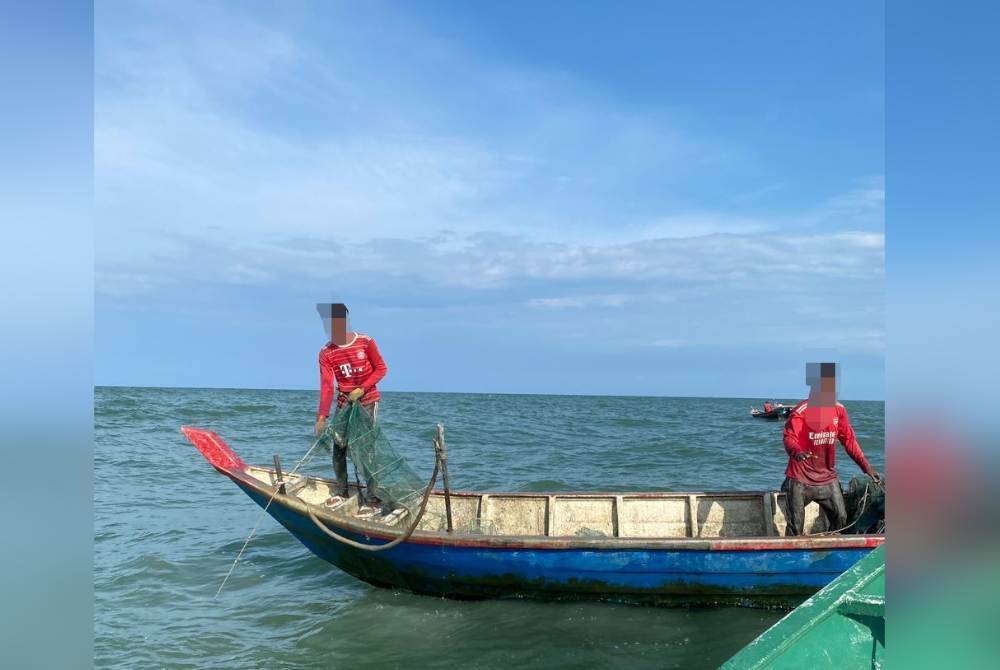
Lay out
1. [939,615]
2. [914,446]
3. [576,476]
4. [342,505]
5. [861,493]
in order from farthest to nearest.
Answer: [576,476] → [342,505] → [861,493] → [939,615] → [914,446]

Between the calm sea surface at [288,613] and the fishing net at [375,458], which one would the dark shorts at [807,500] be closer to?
the calm sea surface at [288,613]

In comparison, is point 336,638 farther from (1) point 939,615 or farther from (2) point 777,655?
(1) point 939,615

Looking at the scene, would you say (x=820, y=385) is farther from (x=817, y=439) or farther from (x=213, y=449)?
(x=213, y=449)

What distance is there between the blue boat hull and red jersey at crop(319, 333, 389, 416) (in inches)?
65.8

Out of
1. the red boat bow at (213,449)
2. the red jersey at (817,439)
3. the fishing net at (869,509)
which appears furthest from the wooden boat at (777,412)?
the red boat bow at (213,449)

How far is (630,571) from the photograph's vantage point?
716 cm

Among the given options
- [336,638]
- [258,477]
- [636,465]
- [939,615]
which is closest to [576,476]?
[636,465]

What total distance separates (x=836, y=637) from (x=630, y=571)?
15.3 ft

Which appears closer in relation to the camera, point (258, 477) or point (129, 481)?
point (258, 477)

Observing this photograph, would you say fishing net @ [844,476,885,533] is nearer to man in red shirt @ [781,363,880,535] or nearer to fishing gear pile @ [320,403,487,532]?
man in red shirt @ [781,363,880,535]

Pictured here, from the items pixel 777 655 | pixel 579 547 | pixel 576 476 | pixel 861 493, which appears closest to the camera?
pixel 777 655

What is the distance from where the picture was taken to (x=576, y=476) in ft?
58.1

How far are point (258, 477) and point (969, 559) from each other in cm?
912

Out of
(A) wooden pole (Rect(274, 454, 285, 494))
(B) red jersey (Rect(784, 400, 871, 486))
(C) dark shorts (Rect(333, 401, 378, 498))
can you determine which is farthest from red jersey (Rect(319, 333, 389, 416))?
(B) red jersey (Rect(784, 400, 871, 486))
